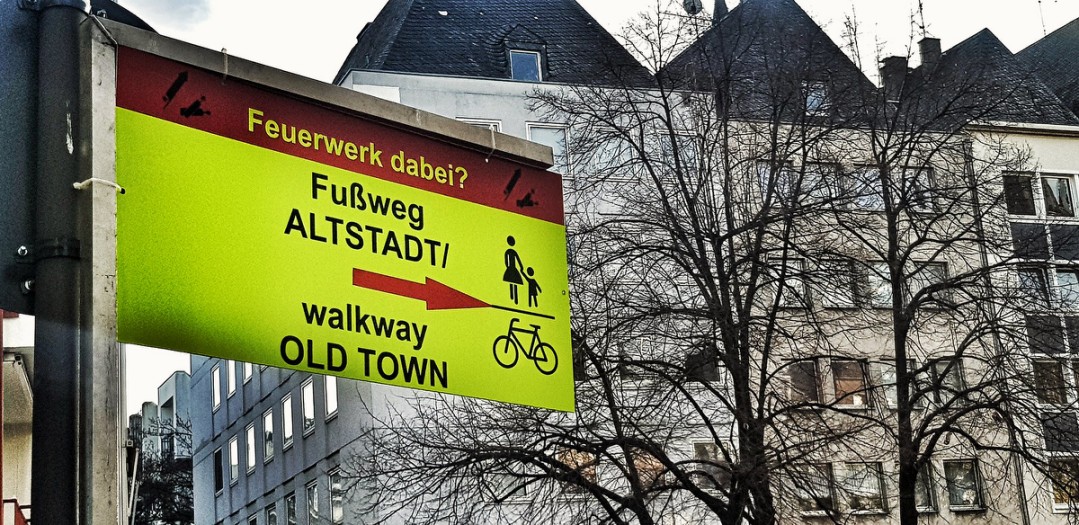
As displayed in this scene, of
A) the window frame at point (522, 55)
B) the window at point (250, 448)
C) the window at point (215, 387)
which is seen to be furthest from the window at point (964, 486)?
the window at point (215, 387)

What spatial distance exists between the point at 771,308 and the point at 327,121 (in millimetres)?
21945

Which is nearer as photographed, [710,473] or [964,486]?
[710,473]

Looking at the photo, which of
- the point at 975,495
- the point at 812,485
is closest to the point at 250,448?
the point at 975,495

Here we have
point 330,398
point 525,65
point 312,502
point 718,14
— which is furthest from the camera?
point 312,502

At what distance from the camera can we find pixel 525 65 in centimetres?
4178

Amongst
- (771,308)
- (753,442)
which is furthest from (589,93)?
(753,442)

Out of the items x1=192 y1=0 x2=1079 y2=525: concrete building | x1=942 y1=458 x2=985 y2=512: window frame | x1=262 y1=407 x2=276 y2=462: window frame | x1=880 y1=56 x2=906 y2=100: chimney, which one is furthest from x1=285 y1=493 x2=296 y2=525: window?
x1=880 y1=56 x2=906 y2=100: chimney

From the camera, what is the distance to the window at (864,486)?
23.9m

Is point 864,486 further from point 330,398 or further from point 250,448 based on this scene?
point 250,448

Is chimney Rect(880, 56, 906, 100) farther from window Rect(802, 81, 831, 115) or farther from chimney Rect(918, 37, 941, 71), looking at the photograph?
window Rect(802, 81, 831, 115)

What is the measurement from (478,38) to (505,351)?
39.2 meters

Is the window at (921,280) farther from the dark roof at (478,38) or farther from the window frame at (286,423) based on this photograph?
the window frame at (286,423)

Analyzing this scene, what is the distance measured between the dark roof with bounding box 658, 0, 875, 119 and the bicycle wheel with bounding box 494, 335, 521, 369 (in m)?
22.8

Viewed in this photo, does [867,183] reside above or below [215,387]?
below
